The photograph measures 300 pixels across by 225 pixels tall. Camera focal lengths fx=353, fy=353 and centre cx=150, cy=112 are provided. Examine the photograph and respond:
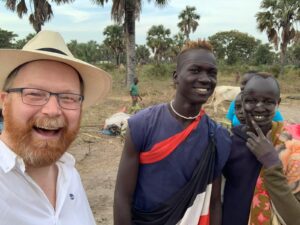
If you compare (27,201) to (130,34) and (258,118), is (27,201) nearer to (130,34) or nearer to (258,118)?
(258,118)

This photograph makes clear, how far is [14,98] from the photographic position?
1369 millimetres

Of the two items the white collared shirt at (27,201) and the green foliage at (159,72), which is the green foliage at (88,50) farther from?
the white collared shirt at (27,201)

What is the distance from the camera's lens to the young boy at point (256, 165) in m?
1.62

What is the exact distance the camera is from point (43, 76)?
139 centimetres

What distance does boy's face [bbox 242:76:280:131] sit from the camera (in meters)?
1.76

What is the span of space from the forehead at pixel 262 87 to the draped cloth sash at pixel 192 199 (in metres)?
0.33

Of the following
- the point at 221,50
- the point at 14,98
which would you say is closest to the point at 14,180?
the point at 14,98

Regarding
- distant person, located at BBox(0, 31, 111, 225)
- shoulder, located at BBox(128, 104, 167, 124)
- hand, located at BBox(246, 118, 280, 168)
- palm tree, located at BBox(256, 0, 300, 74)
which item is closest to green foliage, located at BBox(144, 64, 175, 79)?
palm tree, located at BBox(256, 0, 300, 74)

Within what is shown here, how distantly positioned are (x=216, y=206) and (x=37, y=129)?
1.03m

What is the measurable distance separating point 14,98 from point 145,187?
32.1 inches

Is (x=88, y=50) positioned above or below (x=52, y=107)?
above

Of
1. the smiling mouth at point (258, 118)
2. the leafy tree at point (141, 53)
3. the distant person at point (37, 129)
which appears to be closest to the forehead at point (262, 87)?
the smiling mouth at point (258, 118)

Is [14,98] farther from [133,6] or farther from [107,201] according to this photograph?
[133,6]

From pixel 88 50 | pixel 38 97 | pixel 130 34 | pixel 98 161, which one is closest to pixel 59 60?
pixel 38 97
